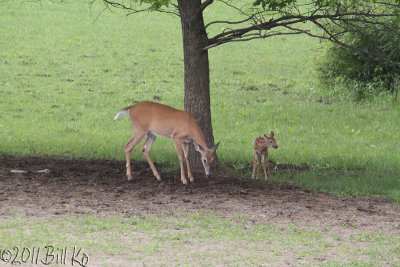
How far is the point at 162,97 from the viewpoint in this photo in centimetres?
2028

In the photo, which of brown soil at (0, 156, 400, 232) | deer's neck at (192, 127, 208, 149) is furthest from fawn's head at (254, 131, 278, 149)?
deer's neck at (192, 127, 208, 149)

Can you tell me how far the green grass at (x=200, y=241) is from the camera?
7.89 m

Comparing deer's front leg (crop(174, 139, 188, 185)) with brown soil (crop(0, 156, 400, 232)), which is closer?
brown soil (crop(0, 156, 400, 232))

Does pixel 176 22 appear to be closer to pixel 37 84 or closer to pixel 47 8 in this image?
pixel 47 8

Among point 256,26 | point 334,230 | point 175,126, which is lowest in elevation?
point 334,230

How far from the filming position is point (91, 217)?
370 inches

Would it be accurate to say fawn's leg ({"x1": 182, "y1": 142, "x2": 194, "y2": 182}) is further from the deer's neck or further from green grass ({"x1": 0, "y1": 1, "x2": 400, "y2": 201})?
green grass ({"x1": 0, "y1": 1, "x2": 400, "y2": 201})

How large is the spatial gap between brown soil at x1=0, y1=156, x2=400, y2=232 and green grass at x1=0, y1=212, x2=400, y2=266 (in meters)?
0.42

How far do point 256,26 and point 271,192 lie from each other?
224 cm

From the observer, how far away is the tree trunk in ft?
40.5

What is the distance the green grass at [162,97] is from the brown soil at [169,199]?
876 millimetres

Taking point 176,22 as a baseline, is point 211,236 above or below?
below

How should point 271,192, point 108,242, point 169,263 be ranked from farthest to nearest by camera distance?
point 271,192, point 108,242, point 169,263

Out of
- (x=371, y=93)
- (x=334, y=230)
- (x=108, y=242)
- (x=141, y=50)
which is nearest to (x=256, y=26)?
(x=334, y=230)
